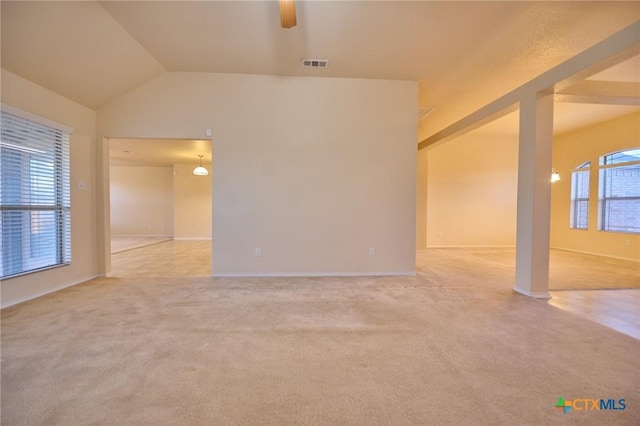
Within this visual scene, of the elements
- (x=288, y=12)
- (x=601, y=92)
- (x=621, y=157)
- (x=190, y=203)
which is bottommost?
(x=190, y=203)

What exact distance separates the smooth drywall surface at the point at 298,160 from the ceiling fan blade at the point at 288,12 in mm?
1713

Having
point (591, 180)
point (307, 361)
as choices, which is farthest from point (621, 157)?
point (307, 361)

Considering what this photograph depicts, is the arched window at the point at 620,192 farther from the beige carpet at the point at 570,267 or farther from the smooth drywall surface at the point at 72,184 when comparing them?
the smooth drywall surface at the point at 72,184

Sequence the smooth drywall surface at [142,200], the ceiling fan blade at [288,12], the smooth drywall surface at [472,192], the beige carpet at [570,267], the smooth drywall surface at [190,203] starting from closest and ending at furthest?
the ceiling fan blade at [288,12] → the beige carpet at [570,267] → the smooth drywall surface at [472,192] → the smooth drywall surface at [190,203] → the smooth drywall surface at [142,200]

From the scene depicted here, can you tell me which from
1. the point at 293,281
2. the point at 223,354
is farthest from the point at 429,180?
the point at 223,354

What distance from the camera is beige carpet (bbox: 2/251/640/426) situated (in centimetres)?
148

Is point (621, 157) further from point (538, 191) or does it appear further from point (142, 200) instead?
point (142, 200)

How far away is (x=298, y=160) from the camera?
170 inches

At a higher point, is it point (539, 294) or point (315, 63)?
point (315, 63)

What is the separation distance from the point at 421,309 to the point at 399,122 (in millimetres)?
2956

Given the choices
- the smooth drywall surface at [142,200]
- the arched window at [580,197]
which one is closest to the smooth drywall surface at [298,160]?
the arched window at [580,197]

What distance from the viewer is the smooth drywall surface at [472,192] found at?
764cm

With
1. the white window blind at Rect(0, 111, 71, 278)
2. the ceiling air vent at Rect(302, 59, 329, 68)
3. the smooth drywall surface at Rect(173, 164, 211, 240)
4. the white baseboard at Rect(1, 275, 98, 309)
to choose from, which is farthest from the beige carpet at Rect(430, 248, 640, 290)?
the smooth drywall surface at Rect(173, 164, 211, 240)

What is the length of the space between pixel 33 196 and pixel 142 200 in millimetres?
7111
